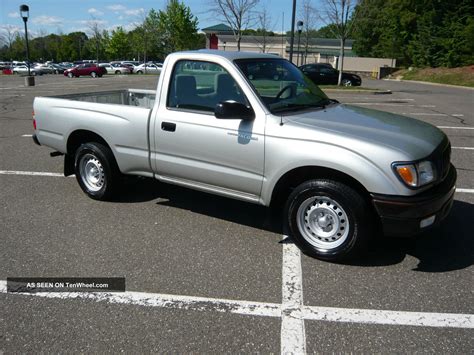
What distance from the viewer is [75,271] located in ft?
11.8

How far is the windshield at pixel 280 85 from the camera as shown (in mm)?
4070

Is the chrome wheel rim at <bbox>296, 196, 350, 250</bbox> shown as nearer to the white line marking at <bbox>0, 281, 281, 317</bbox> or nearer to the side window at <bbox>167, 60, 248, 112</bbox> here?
the white line marking at <bbox>0, 281, 281, 317</bbox>

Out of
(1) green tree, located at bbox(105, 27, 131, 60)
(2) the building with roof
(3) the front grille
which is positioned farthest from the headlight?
(1) green tree, located at bbox(105, 27, 131, 60)

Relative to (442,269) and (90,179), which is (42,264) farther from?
(442,269)

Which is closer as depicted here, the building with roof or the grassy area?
the grassy area

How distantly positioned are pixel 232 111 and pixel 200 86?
2.78ft

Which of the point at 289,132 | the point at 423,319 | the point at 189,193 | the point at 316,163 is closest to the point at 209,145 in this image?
the point at 289,132

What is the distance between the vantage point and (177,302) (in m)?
3.15

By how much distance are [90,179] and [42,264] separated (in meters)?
1.81

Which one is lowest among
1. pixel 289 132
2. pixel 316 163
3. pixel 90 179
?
pixel 90 179

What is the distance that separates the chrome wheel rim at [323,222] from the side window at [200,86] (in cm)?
122

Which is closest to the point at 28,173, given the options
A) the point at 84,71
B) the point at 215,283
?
the point at 215,283

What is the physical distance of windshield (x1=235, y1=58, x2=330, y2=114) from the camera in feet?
13.4

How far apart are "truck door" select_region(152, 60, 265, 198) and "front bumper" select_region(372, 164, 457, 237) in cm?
112
